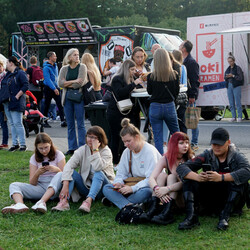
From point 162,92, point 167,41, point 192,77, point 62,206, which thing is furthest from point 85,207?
point 167,41

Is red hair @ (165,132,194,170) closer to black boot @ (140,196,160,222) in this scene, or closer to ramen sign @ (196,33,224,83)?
black boot @ (140,196,160,222)

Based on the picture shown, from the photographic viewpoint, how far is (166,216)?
513 cm

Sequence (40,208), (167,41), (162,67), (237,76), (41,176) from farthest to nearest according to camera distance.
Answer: (167,41), (237,76), (162,67), (41,176), (40,208)

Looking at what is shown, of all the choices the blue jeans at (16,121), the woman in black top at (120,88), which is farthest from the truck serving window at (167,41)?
the woman in black top at (120,88)

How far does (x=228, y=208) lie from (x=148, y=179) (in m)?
1.03

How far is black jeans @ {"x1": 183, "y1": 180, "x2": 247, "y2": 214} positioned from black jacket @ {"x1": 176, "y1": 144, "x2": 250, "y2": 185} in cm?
10

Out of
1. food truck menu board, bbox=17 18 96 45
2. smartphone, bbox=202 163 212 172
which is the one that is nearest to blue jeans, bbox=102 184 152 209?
smartphone, bbox=202 163 212 172

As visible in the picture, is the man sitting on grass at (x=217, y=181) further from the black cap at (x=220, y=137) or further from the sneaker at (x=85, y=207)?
the sneaker at (x=85, y=207)

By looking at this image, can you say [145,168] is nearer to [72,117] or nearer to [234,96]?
[72,117]

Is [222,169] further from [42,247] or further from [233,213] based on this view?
[42,247]

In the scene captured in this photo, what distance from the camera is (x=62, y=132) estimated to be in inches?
516

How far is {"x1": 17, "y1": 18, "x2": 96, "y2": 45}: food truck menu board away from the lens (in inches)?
692

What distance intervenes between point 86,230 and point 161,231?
0.74 metres

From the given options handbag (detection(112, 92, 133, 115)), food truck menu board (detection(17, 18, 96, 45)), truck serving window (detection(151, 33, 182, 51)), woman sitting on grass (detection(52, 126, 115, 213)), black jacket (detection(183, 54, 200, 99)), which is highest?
food truck menu board (detection(17, 18, 96, 45))
